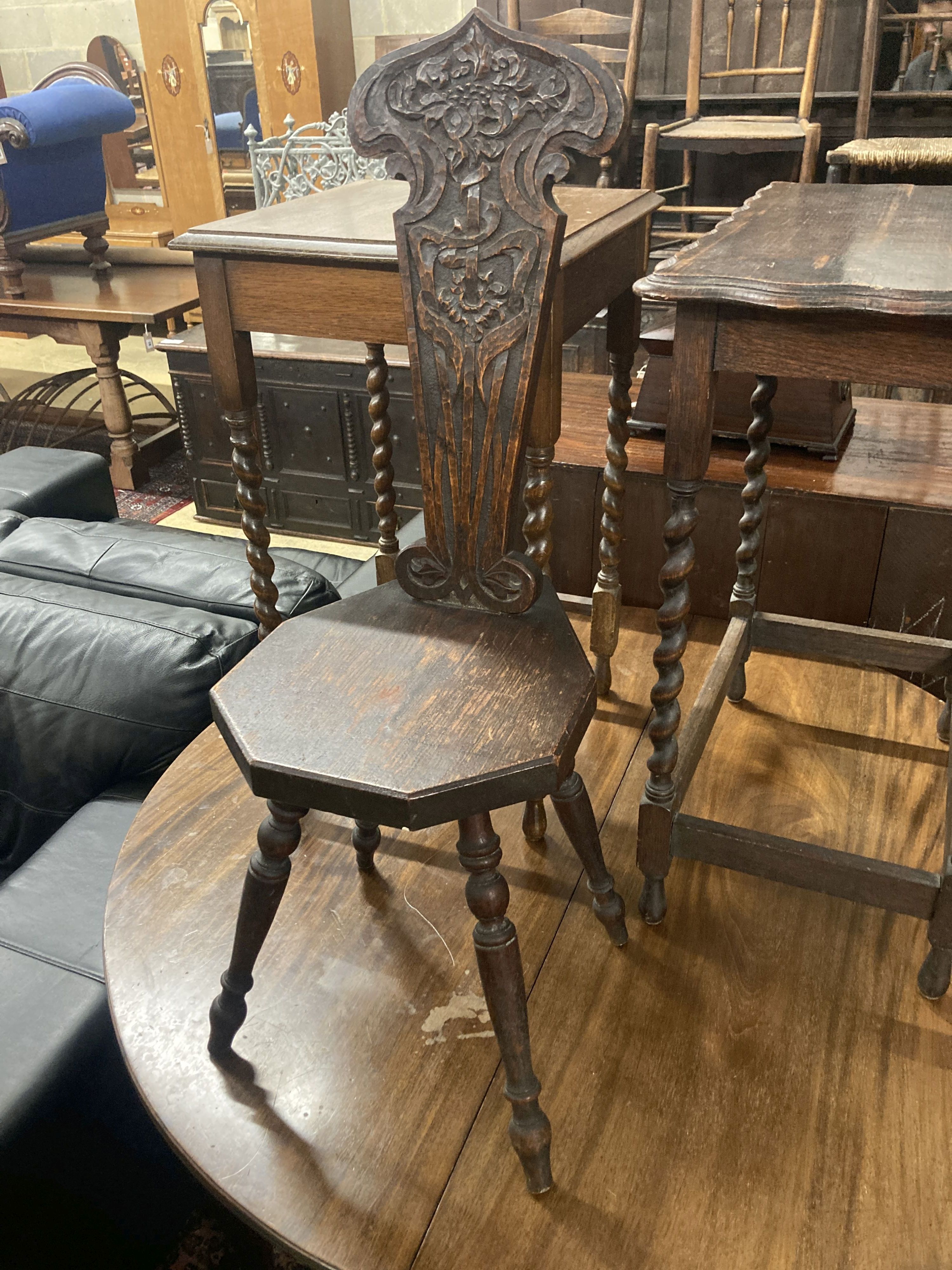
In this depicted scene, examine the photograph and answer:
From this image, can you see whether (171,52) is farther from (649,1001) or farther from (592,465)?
(649,1001)

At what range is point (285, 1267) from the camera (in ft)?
4.51

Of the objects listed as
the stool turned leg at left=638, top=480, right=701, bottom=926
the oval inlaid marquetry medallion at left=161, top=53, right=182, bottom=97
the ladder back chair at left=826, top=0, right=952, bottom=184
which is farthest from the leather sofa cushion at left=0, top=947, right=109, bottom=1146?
the oval inlaid marquetry medallion at left=161, top=53, right=182, bottom=97

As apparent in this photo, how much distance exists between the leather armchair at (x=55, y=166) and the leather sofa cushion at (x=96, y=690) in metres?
3.24

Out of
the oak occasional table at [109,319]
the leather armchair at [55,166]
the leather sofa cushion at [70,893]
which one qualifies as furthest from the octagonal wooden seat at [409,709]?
the leather armchair at [55,166]

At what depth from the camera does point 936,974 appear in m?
1.12

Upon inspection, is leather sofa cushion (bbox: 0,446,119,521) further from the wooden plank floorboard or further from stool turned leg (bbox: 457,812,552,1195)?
stool turned leg (bbox: 457,812,552,1195)

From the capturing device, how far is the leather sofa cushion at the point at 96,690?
1.55 metres

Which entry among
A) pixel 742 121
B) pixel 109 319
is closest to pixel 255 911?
pixel 109 319

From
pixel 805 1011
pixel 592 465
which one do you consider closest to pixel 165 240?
pixel 592 465

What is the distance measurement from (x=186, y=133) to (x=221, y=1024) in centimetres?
617

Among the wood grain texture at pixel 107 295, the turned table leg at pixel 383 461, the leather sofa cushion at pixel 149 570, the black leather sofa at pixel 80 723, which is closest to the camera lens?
the black leather sofa at pixel 80 723

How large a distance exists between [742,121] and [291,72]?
9.30 feet

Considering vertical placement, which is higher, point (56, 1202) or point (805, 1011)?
point (805, 1011)

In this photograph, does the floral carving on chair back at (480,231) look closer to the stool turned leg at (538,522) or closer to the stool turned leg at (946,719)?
the stool turned leg at (538,522)
